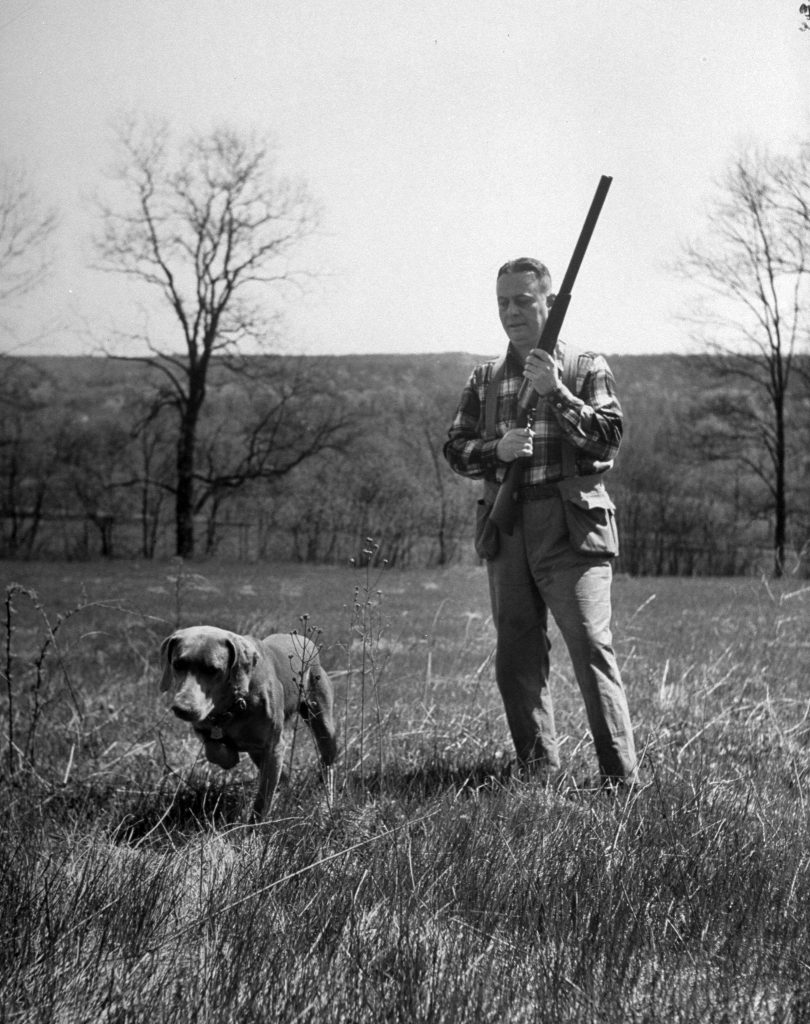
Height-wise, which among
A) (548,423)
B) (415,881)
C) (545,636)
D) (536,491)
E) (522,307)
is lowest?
(415,881)

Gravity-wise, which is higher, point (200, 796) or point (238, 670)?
point (238, 670)

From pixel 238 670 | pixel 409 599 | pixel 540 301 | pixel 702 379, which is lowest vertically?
pixel 409 599

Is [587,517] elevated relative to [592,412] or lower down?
lower down

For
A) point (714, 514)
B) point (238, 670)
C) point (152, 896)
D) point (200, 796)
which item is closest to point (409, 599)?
point (200, 796)

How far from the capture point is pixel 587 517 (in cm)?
377

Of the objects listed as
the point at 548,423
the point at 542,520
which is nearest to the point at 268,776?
the point at 542,520

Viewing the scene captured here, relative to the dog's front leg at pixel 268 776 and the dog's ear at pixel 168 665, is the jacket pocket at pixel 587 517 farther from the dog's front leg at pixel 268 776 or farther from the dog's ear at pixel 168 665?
the dog's ear at pixel 168 665

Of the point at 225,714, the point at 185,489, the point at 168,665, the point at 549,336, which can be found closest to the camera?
the point at 168,665

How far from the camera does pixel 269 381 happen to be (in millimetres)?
16344

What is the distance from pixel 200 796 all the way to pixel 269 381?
42.9 feet

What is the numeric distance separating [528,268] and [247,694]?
224cm

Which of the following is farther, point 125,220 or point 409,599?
point 125,220

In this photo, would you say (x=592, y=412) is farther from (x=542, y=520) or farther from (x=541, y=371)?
(x=542, y=520)

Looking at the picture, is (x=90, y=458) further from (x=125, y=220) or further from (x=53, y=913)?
(x=53, y=913)
